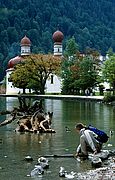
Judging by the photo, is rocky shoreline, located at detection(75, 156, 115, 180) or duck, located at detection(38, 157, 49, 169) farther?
duck, located at detection(38, 157, 49, 169)

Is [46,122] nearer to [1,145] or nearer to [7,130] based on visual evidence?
[7,130]

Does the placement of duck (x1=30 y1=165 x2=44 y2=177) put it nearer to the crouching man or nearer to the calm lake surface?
the calm lake surface

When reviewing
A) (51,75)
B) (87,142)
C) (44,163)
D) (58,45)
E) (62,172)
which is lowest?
(62,172)

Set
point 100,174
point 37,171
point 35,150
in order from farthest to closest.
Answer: point 35,150
point 37,171
point 100,174

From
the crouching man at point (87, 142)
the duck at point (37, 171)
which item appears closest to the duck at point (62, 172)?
the duck at point (37, 171)

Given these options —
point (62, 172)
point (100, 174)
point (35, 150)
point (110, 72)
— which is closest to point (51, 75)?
point (110, 72)

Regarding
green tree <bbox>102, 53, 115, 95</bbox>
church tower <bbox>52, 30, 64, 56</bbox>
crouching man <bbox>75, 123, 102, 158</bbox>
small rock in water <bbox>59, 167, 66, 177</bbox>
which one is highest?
church tower <bbox>52, 30, 64, 56</bbox>

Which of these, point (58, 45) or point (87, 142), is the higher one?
point (58, 45)

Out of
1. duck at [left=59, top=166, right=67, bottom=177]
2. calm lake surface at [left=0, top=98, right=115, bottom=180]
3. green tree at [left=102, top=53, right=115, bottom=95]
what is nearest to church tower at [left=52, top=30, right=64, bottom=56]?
green tree at [left=102, top=53, right=115, bottom=95]

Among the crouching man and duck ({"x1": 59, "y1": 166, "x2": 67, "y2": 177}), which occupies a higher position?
the crouching man

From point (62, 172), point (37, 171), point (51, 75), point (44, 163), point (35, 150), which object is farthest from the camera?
point (51, 75)

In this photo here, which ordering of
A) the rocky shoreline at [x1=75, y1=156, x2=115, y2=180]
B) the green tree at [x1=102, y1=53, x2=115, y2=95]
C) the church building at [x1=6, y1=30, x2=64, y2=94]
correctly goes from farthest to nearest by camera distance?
1. the church building at [x1=6, y1=30, x2=64, y2=94]
2. the green tree at [x1=102, y1=53, x2=115, y2=95]
3. the rocky shoreline at [x1=75, y1=156, x2=115, y2=180]

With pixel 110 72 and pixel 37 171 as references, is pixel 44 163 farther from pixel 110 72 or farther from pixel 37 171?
pixel 110 72

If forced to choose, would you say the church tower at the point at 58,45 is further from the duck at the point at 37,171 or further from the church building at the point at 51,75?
the duck at the point at 37,171
